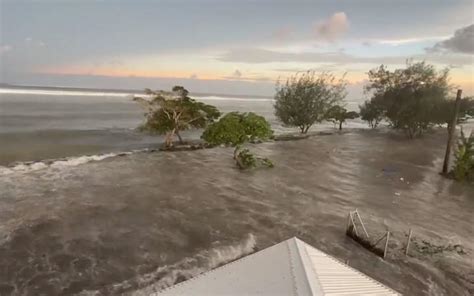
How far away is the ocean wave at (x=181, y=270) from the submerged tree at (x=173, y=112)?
1858cm

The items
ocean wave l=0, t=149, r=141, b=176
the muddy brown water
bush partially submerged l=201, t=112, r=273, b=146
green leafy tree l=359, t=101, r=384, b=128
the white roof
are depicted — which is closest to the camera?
the white roof

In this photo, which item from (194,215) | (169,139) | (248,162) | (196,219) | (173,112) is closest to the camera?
(196,219)

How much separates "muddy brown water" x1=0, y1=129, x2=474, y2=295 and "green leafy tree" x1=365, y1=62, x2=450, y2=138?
15534 millimetres

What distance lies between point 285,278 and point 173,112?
2606 centimetres

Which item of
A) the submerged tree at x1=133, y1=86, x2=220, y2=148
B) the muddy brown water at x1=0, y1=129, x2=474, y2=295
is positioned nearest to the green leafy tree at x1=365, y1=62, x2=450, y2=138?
the muddy brown water at x1=0, y1=129, x2=474, y2=295

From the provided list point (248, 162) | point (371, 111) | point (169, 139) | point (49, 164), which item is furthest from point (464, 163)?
point (371, 111)

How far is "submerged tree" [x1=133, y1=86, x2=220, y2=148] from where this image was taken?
1145 inches

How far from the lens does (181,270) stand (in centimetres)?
1086

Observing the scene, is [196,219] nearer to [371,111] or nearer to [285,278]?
[285,278]

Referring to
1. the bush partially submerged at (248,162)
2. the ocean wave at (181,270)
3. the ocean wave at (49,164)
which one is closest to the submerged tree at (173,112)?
the ocean wave at (49,164)

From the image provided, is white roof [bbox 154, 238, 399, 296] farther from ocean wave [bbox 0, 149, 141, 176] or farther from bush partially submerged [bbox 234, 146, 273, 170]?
ocean wave [bbox 0, 149, 141, 176]

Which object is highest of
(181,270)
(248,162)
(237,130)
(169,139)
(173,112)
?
(173,112)

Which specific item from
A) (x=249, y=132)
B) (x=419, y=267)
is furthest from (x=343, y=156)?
(x=419, y=267)

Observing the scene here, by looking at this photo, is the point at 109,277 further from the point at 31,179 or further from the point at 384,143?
the point at 384,143
